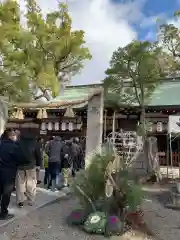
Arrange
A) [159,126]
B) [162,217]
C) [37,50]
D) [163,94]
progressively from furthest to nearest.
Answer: [37,50]
[163,94]
[159,126]
[162,217]

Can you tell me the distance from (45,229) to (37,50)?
16.8 meters

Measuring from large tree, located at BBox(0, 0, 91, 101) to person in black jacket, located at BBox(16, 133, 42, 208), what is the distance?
961cm

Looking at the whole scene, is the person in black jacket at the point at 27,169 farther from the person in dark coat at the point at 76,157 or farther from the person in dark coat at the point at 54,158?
the person in dark coat at the point at 76,157

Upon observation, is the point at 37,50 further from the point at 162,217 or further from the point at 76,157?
the point at 162,217

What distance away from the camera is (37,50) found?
63.1ft

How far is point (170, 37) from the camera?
1254cm

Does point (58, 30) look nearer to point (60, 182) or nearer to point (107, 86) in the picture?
point (107, 86)

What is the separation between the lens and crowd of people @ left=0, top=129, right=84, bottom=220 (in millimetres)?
4902

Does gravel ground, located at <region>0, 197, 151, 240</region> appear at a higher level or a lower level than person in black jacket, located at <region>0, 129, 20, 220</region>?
lower

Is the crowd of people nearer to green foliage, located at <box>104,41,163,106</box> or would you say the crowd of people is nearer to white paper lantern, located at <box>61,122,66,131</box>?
green foliage, located at <box>104,41,163,106</box>

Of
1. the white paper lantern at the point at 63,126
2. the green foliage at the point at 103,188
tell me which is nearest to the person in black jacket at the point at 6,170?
the green foliage at the point at 103,188

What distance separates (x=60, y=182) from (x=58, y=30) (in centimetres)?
1567

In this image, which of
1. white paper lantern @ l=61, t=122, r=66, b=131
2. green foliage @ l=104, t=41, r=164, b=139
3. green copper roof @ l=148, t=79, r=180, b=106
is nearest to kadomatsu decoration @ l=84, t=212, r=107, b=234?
green foliage @ l=104, t=41, r=164, b=139

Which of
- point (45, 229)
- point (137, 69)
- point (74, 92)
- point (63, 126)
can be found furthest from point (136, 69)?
point (74, 92)
